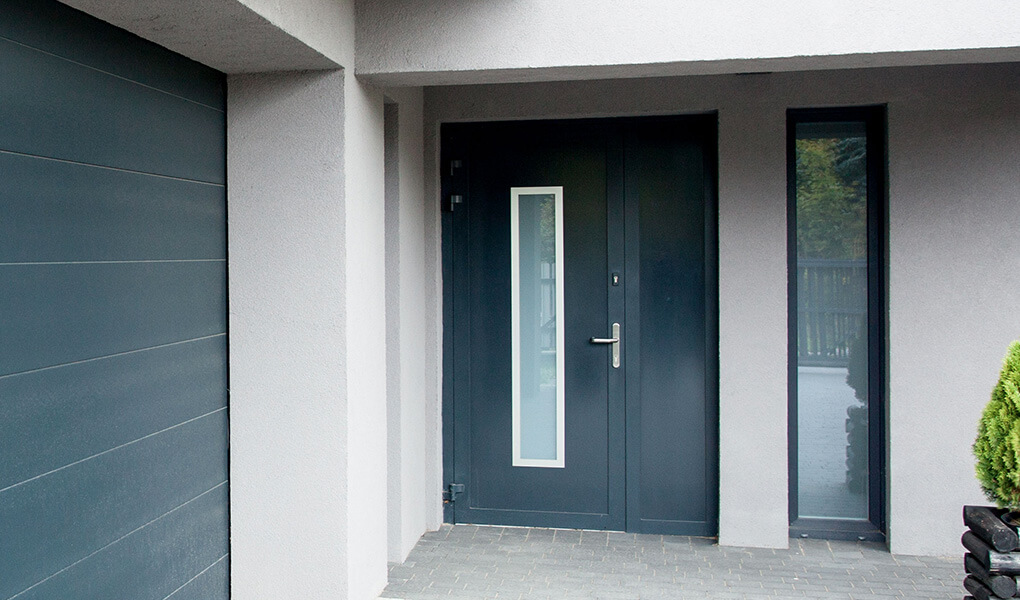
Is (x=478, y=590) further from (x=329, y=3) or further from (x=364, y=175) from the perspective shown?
Result: (x=329, y=3)

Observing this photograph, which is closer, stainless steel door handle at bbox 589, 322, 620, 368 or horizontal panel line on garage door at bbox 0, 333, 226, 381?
horizontal panel line on garage door at bbox 0, 333, 226, 381

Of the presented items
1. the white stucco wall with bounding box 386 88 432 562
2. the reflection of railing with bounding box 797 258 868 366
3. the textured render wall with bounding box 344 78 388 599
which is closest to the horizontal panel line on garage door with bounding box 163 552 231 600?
the textured render wall with bounding box 344 78 388 599

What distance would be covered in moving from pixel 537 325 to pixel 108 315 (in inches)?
104

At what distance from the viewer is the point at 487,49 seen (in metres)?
3.54

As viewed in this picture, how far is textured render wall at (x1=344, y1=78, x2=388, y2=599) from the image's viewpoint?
3.55 metres

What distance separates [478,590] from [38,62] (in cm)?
287

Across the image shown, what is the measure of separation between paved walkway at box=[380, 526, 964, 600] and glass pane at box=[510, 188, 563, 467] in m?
0.56

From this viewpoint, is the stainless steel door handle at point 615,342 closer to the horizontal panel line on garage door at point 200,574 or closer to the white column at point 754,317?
the white column at point 754,317

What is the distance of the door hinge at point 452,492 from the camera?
5.02m

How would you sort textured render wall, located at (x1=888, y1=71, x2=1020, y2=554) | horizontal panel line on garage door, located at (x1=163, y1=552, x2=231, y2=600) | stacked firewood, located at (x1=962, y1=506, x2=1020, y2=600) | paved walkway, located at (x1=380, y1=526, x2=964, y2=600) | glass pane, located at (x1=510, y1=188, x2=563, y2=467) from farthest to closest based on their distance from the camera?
1. glass pane, located at (x1=510, y1=188, x2=563, y2=467)
2. textured render wall, located at (x1=888, y1=71, x2=1020, y2=554)
3. paved walkway, located at (x1=380, y1=526, x2=964, y2=600)
4. stacked firewood, located at (x1=962, y1=506, x2=1020, y2=600)
5. horizontal panel line on garage door, located at (x1=163, y1=552, x2=231, y2=600)

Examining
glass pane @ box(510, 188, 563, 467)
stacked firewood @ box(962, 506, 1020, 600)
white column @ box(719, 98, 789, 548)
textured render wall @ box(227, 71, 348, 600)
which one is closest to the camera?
stacked firewood @ box(962, 506, 1020, 600)

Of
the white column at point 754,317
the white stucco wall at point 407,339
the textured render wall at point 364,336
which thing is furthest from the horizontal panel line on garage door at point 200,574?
the white column at point 754,317

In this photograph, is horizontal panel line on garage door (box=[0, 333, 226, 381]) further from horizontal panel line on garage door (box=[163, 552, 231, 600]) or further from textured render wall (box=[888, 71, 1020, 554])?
textured render wall (box=[888, 71, 1020, 554])

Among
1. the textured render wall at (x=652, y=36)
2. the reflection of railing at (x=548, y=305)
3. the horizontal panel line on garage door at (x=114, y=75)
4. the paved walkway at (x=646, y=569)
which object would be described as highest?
the textured render wall at (x=652, y=36)
